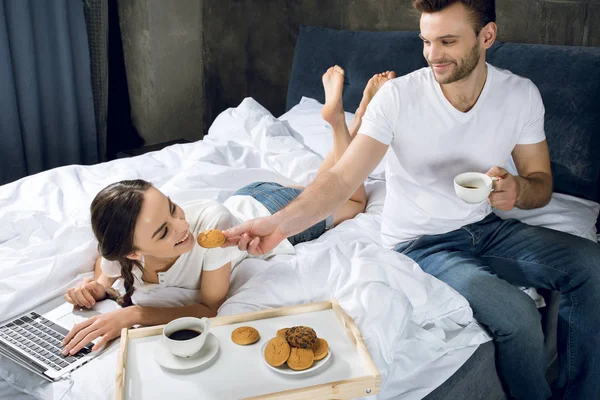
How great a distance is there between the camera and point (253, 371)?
1.17m

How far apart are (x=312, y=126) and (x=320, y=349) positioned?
61.6 inches

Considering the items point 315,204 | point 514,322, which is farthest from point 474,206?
point 315,204

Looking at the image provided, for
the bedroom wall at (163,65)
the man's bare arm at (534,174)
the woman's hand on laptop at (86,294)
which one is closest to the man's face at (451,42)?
the man's bare arm at (534,174)

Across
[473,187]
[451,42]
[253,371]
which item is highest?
[451,42]

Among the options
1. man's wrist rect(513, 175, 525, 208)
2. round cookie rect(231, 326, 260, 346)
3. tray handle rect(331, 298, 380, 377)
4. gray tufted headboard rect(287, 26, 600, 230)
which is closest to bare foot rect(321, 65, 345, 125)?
gray tufted headboard rect(287, 26, 600, 230)

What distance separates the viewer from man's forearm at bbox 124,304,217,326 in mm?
1458

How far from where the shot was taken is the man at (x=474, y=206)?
1.60 m

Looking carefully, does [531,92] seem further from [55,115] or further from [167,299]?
[55,115]

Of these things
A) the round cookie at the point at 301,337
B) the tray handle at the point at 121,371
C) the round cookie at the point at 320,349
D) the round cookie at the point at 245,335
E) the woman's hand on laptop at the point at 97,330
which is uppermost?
the round cookie at the point at 301,337

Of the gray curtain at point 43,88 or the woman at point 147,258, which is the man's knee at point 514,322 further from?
the gray curtain at point 43,88

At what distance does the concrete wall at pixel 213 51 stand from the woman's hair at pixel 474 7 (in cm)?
120

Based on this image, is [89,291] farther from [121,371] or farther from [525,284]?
[525,284]

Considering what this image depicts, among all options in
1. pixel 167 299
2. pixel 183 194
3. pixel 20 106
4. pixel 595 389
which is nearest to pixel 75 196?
pixel 183 194

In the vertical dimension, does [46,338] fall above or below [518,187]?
below
